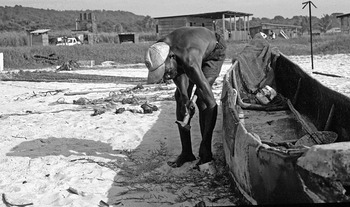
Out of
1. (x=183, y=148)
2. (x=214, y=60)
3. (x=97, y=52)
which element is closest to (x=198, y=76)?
(x=214, y=60)

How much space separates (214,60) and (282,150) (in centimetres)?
232

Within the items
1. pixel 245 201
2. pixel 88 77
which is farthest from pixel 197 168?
→ pixel 88 77

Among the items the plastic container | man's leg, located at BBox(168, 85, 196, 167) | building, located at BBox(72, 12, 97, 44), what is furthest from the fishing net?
building, located at BBox(72, 12, 97, 44)

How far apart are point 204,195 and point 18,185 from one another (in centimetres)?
211

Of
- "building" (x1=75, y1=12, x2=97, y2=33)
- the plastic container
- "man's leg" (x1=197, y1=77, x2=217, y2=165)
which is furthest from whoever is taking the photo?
"building" (x1=75, y1=12, x2=97, y2=33)

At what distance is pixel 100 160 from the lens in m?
5.35

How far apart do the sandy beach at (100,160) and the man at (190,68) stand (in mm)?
402

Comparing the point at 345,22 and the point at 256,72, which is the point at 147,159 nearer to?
the point at 256,72

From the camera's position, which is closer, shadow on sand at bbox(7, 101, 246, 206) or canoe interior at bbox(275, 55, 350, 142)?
shadow on sand at bbox(7, 101, 246, 206)

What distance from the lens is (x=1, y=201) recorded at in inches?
164

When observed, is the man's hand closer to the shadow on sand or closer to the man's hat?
the man's hat

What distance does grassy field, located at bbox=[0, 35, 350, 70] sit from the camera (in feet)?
90.6

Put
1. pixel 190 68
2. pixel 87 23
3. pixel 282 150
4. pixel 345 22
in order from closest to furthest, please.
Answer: pixel 282 150, pixel 190 68, pixel 345 22, pixel 87 23

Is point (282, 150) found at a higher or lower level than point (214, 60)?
lower
